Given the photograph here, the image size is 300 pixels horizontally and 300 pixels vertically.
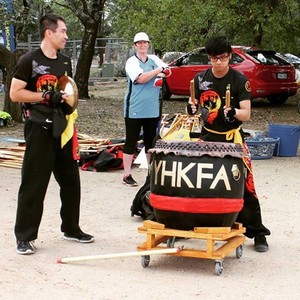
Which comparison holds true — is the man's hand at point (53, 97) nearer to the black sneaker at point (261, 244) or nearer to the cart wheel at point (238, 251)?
the cart wheel at point (238, 251)

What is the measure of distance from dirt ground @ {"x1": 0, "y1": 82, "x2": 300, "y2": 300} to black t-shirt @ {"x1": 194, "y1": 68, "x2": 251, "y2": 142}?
1.05m

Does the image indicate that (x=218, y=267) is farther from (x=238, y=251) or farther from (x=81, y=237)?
(x=81, y=237)

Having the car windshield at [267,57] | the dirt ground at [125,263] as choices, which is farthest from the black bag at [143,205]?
the car windshield at [267,57]

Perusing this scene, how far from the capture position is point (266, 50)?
60.4ft

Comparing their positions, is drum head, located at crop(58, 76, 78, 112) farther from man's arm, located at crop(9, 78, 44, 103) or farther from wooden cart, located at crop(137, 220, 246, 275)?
wooden cart, located at crop(137, 220, 246, 275)

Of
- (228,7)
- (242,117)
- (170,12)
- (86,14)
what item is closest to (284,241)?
(242,117)

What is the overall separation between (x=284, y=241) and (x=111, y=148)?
418 cm

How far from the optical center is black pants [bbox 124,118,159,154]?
8.20 metres

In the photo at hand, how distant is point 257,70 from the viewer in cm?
1736

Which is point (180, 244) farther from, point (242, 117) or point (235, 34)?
point (235, 34)

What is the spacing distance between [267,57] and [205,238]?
539 inches

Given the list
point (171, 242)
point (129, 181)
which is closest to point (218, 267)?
point (171, 242)

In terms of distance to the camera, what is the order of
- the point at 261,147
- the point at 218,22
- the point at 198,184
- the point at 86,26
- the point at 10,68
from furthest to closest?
the point at 86,26, the point at 218,22, the point at 10,68, the point at 261,147, the point at 198,184

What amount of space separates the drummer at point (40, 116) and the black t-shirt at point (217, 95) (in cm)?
106
